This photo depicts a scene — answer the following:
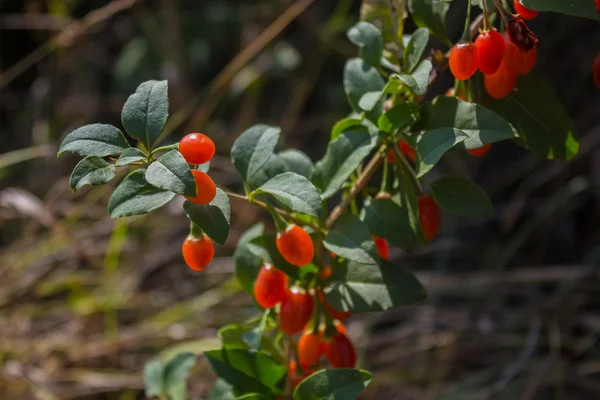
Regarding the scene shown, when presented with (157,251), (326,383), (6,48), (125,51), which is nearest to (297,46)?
(125,51)

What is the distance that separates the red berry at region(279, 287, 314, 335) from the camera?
796 millimetres

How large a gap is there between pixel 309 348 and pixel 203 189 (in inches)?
12.6

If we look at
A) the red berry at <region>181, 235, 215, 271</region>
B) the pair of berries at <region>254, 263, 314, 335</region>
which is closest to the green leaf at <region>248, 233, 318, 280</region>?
the pair of berries at <region>254, 263, 314, 335</region>

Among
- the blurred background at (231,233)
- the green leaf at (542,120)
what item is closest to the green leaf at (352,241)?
the green leaf at (542,120)

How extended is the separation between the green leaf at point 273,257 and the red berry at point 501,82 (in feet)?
1.03

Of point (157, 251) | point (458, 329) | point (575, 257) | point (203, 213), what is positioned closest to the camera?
point (203, 213)

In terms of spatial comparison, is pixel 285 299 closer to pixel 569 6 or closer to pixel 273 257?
pixel 273 257

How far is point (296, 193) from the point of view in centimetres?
67

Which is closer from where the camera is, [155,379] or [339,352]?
[339,352]

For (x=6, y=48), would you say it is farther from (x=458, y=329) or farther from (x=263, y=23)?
(x=458, y=329)

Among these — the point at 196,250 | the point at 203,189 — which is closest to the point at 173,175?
the point at 203,189

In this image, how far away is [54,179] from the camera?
2354mm

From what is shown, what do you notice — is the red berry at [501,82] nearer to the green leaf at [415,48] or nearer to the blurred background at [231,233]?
the green leaf at [415,48]

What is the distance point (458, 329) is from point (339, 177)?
3.49 feet
